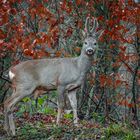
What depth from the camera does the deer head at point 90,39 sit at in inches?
437

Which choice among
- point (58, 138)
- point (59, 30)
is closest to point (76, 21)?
point (59, 30)

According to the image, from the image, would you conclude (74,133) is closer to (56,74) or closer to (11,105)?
(11,105)

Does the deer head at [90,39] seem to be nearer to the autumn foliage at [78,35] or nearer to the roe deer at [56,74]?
the roe deer at [56,74]

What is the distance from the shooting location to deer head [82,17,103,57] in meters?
11.1

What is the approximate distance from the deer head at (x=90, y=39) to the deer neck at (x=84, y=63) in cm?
13

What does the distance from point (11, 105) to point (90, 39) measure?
241 centimetres

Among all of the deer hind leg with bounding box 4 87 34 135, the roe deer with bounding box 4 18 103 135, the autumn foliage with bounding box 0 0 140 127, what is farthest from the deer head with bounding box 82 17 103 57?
the deer hind leg with bounding box 4 87 34 135

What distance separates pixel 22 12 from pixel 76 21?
149 centimetres

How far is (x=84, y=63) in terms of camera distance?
37.3 feet

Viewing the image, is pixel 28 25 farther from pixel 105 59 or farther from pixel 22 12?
pixel 105 59

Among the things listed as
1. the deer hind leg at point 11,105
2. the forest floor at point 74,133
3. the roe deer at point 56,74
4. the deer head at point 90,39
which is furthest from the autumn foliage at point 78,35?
the forest floor at point 74,133

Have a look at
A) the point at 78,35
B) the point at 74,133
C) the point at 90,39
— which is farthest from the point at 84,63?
the point at 78,35

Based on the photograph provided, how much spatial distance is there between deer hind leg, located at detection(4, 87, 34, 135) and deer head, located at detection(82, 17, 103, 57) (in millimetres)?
Result: 1599

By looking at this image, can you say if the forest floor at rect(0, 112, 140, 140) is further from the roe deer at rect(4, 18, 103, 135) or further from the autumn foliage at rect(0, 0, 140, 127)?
the autumn foliage at rect(0, 0, 140, 127)
